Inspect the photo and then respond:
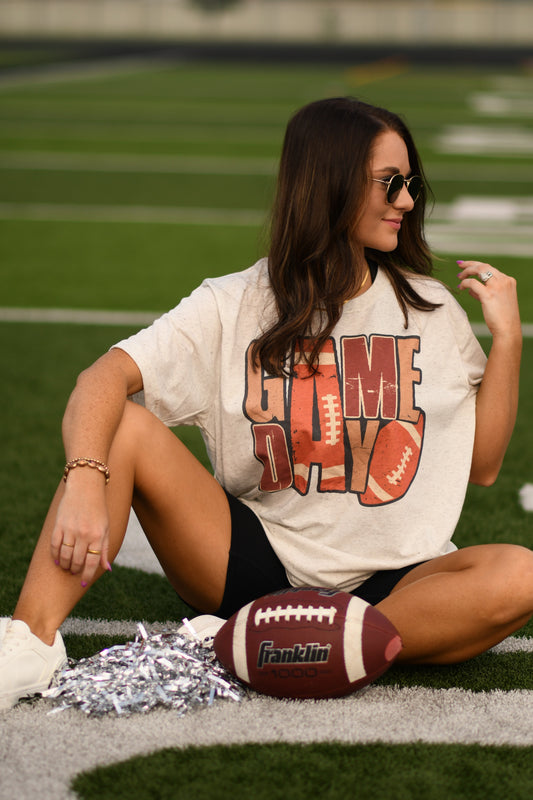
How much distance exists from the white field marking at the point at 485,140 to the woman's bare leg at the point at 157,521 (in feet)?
45.7

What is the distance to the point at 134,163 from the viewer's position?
14.9m

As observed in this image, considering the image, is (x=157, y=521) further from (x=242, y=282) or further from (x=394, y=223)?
(x=394, y=223)

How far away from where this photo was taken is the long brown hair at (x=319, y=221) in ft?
8.93

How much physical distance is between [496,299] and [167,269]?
20.1 feet

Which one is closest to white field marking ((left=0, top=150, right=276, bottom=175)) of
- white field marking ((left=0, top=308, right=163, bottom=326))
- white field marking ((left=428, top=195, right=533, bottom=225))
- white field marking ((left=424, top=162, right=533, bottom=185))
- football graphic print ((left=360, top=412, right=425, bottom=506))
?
white field marking ((left=424, top=162, right=533, bottom=185))

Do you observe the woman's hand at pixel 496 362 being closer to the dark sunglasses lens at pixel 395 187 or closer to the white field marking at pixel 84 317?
the dark sunglasses lens at pixel 395 187

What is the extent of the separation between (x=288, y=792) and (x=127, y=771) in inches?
A: 11.9

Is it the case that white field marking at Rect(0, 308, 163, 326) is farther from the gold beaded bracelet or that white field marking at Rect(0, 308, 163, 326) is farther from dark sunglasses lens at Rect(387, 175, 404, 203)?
the gold beaded bracelet

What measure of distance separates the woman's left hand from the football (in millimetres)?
695

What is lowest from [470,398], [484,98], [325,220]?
[484,98]

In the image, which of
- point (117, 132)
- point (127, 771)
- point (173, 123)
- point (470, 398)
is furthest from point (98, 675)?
point (173, 123)

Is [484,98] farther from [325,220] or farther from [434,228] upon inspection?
[325,220]

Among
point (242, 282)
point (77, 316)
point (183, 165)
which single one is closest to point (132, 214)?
point (183, 165)

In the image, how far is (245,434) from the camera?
277 centimetres
